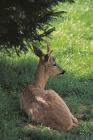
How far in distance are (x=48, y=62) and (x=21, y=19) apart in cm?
184

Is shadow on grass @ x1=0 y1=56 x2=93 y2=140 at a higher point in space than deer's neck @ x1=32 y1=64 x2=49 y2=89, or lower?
lower

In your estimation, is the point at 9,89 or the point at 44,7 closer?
the point at 44,7

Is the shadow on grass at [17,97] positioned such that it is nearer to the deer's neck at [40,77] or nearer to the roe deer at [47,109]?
the roe deer at [47,109]

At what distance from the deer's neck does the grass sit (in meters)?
0.44

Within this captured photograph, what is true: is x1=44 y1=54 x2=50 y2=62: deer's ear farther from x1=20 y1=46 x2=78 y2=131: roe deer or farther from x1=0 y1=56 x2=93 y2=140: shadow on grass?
x1=0 y1=56 x2=93 y2=140: shadow on grass

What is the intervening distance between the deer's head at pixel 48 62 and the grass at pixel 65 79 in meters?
0.49

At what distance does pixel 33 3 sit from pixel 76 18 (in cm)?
627

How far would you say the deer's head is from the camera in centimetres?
873

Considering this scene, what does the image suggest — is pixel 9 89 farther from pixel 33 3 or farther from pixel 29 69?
pixel 33 3

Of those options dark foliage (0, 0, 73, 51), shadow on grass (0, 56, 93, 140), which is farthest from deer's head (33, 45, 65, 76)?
shadow on grass (0, 56, 93, 140)

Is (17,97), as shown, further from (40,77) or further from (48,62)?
(48,62)

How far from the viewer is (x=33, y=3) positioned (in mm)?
7090

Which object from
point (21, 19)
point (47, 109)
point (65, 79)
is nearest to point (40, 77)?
point (47, 109)

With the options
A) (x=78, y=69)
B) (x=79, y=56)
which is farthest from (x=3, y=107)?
(x=79, y=56)
